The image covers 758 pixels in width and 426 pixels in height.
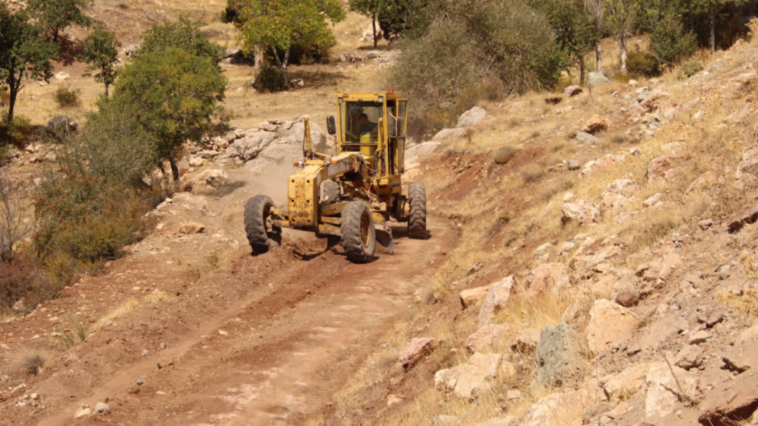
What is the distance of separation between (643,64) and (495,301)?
26.3 metres

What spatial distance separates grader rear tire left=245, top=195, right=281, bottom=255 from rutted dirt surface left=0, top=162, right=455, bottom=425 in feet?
1.06

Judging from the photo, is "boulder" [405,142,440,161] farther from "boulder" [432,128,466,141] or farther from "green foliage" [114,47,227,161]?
"green foliage" [114,47,227,161]

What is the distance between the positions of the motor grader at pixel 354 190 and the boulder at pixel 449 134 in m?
11.0

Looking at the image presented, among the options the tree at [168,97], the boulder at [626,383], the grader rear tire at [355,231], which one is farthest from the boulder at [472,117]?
the boulder at [626,383]

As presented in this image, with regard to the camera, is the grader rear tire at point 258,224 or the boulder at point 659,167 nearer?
the boulder at point 659,167

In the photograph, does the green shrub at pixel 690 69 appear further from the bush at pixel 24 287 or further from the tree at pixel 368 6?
the tree at pixel 368 6

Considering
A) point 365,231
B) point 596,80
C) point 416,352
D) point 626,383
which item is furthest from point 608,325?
point 596,80

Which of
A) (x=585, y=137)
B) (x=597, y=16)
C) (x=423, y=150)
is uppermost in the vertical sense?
(x=597, y=16)

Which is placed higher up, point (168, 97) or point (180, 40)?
point (180, 40)

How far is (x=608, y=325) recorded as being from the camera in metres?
6.64

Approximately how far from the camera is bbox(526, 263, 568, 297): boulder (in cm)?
870

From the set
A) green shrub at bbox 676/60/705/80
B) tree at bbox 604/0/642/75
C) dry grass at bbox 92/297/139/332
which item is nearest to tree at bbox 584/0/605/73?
tree at bbox 604/0/642/75

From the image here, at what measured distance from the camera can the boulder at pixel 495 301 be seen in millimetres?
8695

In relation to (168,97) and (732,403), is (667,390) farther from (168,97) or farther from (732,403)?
(168,97)
